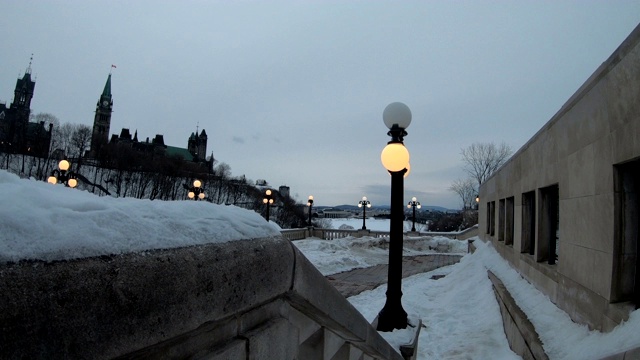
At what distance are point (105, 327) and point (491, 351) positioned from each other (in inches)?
265

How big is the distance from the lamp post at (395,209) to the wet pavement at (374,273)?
19.0 feet

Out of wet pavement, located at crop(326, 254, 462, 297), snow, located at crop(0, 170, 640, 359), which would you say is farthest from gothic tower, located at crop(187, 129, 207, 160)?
snow, located at crop(0, 170, 640, 359)

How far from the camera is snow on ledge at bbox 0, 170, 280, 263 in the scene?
1.02m

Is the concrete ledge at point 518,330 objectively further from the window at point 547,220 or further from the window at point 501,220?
the window at point 501,220

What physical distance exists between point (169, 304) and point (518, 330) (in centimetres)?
585

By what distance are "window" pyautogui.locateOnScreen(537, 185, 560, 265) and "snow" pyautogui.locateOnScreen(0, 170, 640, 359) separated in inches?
31.3

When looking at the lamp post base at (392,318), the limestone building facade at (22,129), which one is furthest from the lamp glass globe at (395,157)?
the limestone building facade at (22,129)

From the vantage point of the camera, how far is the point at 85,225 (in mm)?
1205

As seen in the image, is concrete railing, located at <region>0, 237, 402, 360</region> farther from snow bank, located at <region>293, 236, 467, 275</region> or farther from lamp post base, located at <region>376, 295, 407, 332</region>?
snow bank, located at <region>293, 236, 467, 275</region>

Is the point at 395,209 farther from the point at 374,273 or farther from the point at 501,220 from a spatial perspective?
the point at 374,273

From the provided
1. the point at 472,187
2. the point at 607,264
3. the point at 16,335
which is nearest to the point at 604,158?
the point at 607,264

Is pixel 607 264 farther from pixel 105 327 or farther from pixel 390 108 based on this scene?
pixel 105 327

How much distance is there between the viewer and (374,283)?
1326 centimetres

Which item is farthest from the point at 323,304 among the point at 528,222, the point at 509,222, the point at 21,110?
the point at 21,110
